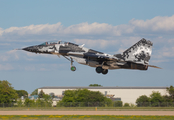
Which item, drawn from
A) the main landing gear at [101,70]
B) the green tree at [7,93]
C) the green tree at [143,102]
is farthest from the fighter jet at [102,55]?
the green tree at [7,93]

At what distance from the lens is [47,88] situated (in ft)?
470

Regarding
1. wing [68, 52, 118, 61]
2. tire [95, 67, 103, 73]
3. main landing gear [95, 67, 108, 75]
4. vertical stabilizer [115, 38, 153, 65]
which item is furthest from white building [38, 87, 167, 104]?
wing [68, 52, 118, 61]

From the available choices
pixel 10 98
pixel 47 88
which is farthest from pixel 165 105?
pixel 47 88

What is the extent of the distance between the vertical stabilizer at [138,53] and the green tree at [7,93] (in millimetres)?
63370

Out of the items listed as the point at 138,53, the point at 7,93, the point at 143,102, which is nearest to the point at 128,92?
the point at 143,102

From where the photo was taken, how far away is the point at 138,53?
1821 inches

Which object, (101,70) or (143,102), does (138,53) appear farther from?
(143,102)

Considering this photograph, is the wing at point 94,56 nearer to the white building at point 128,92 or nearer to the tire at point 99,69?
the tire at point 99,69

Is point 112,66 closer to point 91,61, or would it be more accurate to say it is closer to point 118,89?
point 91,61

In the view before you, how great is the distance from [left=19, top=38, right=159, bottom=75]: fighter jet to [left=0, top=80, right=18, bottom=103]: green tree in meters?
57.4

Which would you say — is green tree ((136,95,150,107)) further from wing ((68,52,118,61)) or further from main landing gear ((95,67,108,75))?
wing ((68,52,118,61))

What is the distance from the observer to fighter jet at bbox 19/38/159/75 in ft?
146

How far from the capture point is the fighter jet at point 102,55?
44.5 meters

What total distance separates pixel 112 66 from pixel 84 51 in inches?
186
